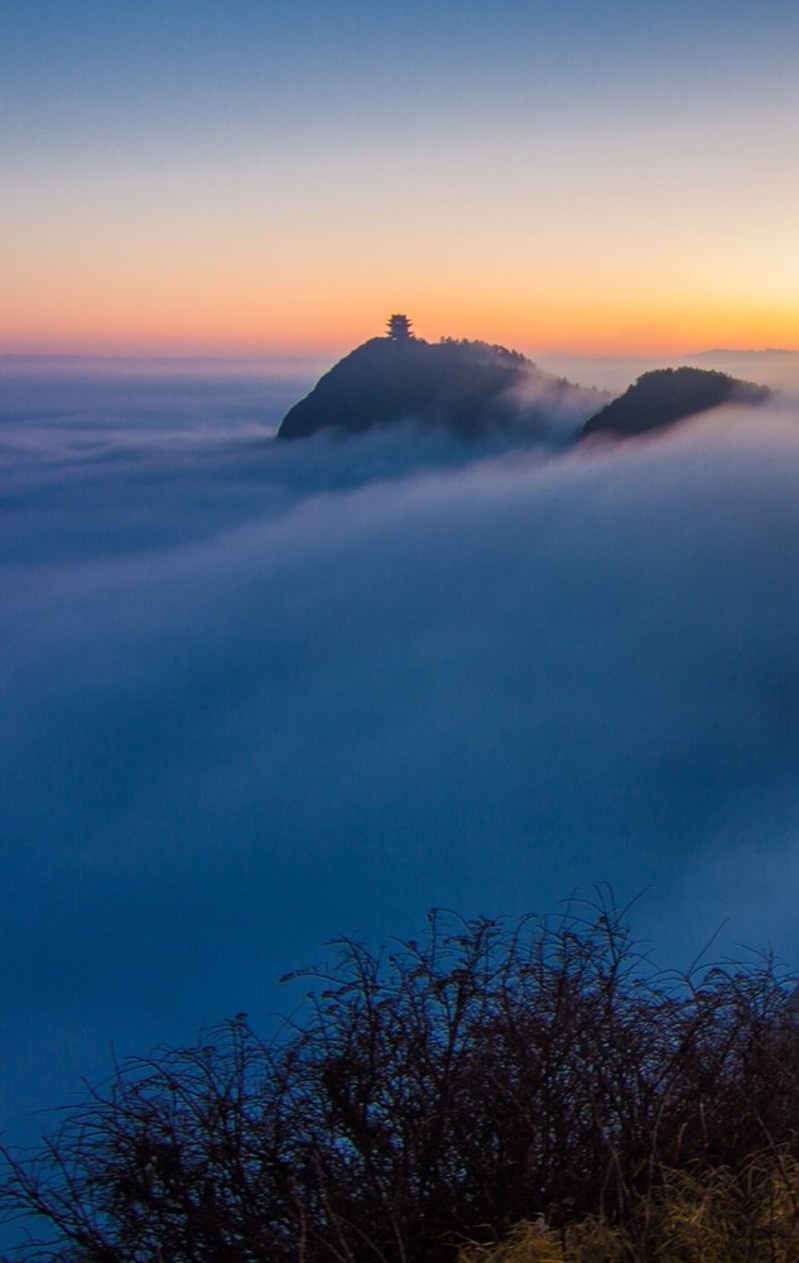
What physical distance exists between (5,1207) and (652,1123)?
3.31m

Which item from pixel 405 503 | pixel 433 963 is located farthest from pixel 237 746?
pixel 433 963

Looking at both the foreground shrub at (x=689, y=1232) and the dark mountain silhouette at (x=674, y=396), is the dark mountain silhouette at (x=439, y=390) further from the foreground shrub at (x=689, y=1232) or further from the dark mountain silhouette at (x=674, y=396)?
the foreground shrub at (x=689, y=1232)

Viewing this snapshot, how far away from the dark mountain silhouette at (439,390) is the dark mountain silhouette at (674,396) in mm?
8191

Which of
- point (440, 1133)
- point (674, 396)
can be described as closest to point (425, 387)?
point (674, 396)

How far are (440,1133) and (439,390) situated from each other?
352ft

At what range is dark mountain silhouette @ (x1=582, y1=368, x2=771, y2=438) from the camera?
3718 inches

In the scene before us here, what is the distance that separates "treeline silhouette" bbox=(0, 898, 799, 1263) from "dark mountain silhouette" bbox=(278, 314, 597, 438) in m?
102

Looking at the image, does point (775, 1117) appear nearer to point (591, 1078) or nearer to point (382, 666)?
point (591, 1078)

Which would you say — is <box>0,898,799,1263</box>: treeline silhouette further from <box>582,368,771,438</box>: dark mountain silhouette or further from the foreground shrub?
<box>582,368,771,438</box>: dark mountain silhouette

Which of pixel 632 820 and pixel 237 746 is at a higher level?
pixel 237 746

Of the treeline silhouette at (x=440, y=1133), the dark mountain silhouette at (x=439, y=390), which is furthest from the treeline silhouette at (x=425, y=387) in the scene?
the treeline silhouette at (x=440, y=1133)

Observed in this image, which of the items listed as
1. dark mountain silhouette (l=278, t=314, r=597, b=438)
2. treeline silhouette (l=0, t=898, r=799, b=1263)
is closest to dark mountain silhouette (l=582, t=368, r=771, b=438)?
dark mountain silhouette (l=278, t=314, r=597, b=438)

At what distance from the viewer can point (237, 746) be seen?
81.1 m

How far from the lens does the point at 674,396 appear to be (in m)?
94.8
